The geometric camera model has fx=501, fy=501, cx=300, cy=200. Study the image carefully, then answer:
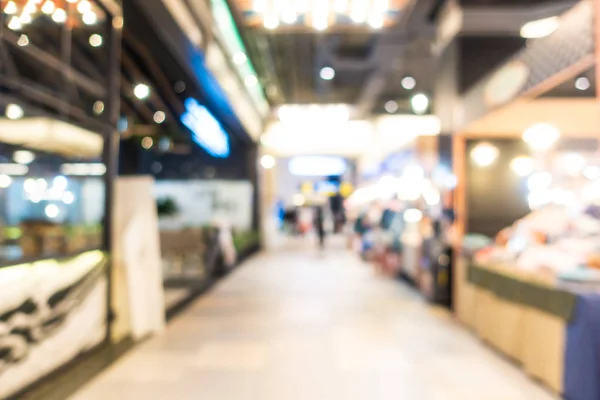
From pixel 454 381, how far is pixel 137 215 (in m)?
3.24

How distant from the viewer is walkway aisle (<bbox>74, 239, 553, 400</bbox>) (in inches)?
141

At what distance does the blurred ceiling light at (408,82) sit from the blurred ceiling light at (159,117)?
18.8ft

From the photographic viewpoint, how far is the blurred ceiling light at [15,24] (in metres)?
3.79

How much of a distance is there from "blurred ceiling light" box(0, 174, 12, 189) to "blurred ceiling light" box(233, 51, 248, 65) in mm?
3892

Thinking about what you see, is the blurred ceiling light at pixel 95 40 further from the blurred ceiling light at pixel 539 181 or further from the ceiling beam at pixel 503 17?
the blurred ceiling light at pixel 539 181

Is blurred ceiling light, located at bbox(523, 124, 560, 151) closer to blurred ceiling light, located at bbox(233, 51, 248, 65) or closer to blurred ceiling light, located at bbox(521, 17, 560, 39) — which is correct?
blurred ceiling light, located at bbox(521, 17, 560, 39)

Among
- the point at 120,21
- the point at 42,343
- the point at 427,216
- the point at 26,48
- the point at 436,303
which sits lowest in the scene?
the point at 436,303

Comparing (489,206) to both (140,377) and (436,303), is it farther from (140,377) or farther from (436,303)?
(140,377)

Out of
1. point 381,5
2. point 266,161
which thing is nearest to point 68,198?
point 381,5

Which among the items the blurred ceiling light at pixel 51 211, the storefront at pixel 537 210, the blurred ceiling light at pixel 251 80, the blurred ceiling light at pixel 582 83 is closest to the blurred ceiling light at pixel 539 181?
the storefront at pixel 537 210

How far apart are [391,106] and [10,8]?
1261 centimetres

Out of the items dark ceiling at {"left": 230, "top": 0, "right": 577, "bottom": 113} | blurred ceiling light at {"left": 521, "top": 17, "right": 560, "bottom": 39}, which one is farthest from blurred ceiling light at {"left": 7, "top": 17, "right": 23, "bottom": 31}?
blurred ceiling light at {"left": 521, "top": 17, "right": 560, "bottom": 39}

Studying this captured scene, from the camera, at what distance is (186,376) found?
3918 mm

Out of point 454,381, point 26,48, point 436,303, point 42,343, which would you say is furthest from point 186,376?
point 436,303
